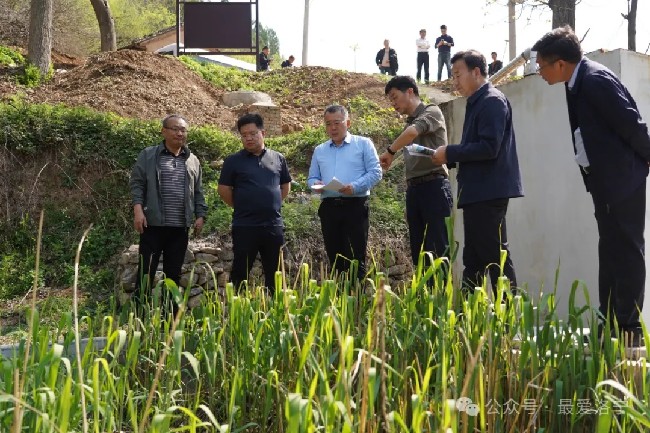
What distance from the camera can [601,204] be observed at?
138 inches

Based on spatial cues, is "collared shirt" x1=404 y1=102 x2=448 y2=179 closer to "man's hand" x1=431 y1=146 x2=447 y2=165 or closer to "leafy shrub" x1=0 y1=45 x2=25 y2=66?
"man's hand" x1=431 y1=146 x2=447 y2=165

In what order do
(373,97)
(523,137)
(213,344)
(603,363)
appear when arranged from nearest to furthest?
1. (603,363)
2. (213,344)
3. (523,137)
4. (373,97)

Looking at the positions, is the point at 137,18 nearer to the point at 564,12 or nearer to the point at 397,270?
the point at 564,12

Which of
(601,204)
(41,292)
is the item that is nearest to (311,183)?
(601,204)

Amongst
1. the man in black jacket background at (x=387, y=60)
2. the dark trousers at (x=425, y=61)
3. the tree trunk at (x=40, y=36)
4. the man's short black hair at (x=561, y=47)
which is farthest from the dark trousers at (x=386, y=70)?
the man's short black hair at (x=561, y=47)

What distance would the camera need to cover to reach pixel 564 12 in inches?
624

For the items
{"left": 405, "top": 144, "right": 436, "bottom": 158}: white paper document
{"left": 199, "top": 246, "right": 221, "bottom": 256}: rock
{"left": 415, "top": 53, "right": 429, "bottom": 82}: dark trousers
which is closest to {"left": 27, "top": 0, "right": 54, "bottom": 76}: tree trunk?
{"left": 199, "top": 246, "right": 221, "bottom": 256}: rock

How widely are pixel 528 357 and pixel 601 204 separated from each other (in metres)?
0.98

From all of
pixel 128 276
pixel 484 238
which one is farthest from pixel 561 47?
pixel 128 276

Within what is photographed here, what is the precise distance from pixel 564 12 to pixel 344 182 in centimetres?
1196

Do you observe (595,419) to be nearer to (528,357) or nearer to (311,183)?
(528,357)

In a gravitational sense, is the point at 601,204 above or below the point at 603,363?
above

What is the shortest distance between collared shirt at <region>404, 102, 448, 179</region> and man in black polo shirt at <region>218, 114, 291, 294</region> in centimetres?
94

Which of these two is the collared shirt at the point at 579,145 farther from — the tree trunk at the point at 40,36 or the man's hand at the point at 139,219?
the tree trunk at the point at 40,36
